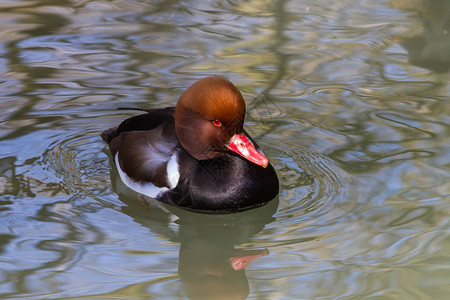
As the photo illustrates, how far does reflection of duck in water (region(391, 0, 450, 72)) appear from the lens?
6578 millimetres

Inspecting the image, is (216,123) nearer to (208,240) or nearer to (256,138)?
(208,240)

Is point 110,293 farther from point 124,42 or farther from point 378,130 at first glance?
point 124,42

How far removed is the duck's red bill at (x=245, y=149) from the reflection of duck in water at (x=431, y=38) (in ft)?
9.52

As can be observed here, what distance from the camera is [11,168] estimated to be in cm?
486

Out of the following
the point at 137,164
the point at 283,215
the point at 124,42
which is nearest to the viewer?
the point at 283,215

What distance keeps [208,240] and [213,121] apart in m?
0.71

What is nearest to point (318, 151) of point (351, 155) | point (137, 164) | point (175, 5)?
point (351, 155)

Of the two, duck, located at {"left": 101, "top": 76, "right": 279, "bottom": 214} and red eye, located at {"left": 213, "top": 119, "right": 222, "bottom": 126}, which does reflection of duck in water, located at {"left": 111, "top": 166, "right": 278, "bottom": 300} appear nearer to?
duck, located at {"left": 101, "top": 76, "right": 279, "bottom": 214}

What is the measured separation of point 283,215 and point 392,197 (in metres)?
0.73

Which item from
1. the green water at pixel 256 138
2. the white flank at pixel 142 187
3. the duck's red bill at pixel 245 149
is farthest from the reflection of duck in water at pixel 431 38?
the white flank at pixel 142 187

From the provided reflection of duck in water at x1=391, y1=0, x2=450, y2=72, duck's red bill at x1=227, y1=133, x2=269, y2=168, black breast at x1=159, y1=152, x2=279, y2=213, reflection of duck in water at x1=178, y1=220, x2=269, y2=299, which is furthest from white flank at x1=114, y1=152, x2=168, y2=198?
reflection of duck in water at x1=391, y1=0, x2=450, y2=72

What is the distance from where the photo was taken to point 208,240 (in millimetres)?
4219

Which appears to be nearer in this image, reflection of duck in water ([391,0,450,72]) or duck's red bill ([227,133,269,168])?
duck's red bill ([227,133,269,168])

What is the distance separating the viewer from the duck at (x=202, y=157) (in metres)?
4.09
